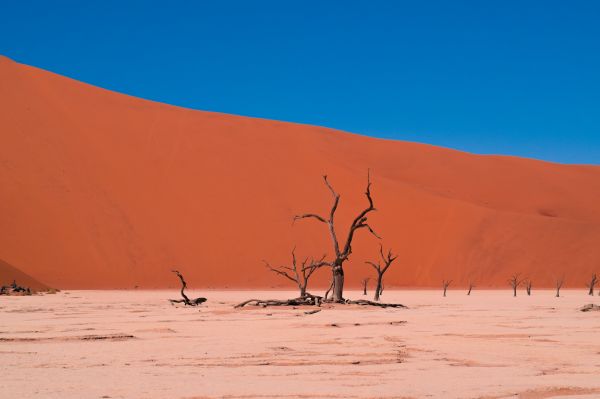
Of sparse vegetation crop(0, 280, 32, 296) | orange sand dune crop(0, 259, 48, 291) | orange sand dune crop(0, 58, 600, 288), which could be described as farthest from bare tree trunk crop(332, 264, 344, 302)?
orange sand dune crop(0, 58, 600, 288)

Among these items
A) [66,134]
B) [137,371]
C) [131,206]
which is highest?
[66,134]

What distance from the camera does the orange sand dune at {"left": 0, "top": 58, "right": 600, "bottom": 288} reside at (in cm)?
4916

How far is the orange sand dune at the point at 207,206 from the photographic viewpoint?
49156 mm

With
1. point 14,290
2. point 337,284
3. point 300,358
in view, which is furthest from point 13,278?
point 300,358

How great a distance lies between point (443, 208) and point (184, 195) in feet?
62.4

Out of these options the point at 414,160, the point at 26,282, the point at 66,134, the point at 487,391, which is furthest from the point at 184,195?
the point at 487,391

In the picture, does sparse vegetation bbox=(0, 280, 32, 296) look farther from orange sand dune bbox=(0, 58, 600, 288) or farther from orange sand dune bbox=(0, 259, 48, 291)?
orange sand dune bbox=(0, 58, 600, 288)

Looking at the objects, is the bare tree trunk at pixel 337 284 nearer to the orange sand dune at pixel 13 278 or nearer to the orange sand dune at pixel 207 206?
the orange sand dune at pixel 13 278

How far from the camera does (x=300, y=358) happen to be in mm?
9734

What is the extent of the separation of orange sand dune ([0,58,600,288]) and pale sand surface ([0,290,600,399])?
32.5 metres

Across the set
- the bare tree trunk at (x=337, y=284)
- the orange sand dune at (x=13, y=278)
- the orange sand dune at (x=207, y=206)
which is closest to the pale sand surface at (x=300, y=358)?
the bare tree trunk at (x=337, y=284)

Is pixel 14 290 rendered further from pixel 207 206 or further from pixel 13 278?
pixel 207 206

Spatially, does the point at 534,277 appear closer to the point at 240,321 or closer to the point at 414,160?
the point at 414,160

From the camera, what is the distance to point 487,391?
711 cm
